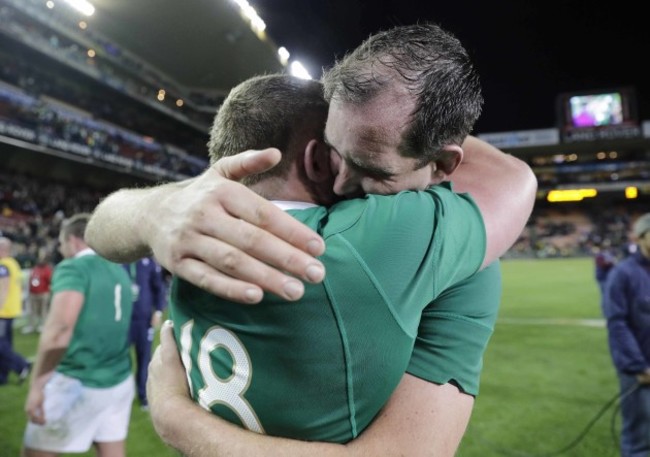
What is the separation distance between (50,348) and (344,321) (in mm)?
3029

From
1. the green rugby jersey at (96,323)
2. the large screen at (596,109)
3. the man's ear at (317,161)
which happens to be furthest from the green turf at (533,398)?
the large screen at (596,109)

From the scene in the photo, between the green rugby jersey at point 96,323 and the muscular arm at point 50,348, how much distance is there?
142 mm

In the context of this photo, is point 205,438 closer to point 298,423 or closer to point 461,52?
point 298,423

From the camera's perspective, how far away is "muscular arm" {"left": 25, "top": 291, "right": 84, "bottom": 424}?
10.7 ft

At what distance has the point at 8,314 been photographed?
286 inches

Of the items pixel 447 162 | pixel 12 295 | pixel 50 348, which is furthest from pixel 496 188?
pixel 12 295

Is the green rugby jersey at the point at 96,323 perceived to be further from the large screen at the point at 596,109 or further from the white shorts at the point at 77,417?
the large screen at the point at 596,109

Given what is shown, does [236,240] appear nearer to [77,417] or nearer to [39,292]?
[77,417]

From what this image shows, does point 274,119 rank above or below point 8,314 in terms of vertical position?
above

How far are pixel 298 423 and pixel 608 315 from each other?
12.8 feet

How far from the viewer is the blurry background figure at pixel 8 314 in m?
6.82

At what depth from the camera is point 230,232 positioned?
32.0 inches

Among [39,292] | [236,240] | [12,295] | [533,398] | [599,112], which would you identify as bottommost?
[533,398]

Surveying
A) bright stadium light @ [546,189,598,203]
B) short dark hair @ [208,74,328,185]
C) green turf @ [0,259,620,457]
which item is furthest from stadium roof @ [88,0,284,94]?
bright stadium light @ [546,189,598,203]
